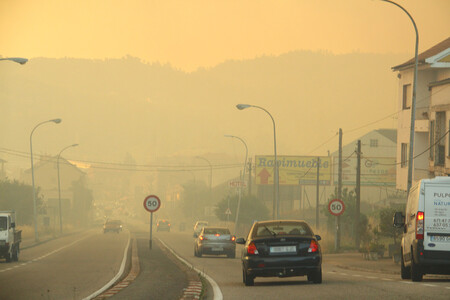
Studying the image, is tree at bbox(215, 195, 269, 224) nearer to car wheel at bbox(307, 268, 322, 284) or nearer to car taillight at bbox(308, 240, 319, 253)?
car wheel at bbox(307, 268, 322, 284)

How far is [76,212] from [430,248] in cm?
12718

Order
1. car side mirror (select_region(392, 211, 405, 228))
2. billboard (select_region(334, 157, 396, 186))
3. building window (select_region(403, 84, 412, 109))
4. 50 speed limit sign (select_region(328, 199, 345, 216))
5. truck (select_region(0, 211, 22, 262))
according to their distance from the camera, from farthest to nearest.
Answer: billboard (select_region(334, 157, 396, 186)), building window (select_region(403, 84, 412, 109)), 50 speed limit sign (select_region(328, 199, 345, 216)), truck (select_region(0, 211, 22, 262)), car side mirror (select_region(392, 211, 405, 228))

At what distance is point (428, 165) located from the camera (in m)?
48.6

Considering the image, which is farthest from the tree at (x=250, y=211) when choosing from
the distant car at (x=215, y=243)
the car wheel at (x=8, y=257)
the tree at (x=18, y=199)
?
the car wheel at (x=8, y=257)

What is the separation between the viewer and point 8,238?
32062 mm

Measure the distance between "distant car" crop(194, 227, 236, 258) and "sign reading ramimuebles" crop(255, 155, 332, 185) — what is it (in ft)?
187

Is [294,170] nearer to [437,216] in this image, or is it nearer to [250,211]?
[250,211]

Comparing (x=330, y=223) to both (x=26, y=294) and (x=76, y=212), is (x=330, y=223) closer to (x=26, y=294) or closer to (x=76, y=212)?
(x=26, y=294)

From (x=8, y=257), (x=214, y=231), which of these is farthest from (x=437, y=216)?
(x=214, y=231)

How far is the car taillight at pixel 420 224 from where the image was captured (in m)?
16.8

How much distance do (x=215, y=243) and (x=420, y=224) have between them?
20522 mm

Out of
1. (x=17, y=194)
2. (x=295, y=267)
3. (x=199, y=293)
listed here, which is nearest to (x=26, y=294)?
(x=199, y=293)

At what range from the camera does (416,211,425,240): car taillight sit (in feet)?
55.0

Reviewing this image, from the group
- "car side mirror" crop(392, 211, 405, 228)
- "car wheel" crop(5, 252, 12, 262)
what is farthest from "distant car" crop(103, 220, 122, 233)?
"car side mirror" crop(392, 211, 405, 228)
